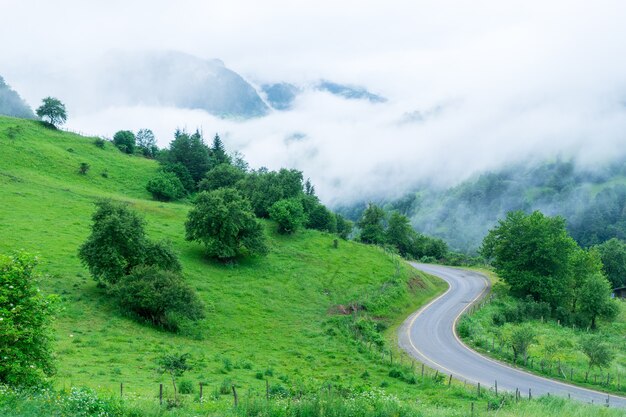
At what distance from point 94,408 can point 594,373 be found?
147 feet

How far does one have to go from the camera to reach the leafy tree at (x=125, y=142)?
126188mm

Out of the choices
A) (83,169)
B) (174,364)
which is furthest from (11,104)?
(174,364)

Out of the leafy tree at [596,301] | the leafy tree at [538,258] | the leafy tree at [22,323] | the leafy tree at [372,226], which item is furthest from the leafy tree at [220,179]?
the leafy tree at [22,323]

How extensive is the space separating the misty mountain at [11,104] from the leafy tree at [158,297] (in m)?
158

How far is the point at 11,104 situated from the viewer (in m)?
178

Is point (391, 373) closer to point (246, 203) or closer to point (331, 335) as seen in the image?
point (331, 335)

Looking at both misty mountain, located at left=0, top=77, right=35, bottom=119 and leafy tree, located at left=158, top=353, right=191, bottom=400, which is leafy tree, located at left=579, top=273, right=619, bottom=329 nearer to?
leafy tree, located at left=158, top=353, right=191, bottom=400

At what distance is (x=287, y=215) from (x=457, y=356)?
39.7 m

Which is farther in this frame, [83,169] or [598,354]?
[83,169]

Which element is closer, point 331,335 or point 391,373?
point 391,373

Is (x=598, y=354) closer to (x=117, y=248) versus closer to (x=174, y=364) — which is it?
(x=174, y=364)

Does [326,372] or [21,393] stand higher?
[21,393]

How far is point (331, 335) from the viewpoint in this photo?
168 ft

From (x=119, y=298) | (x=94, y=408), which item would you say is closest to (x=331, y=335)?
(x=119, y=298)
